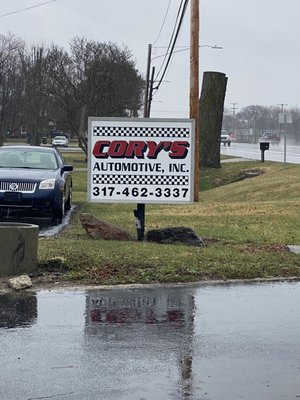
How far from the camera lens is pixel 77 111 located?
1944 inches

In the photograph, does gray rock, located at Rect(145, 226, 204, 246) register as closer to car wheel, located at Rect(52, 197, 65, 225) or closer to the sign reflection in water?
the sign reflection in water

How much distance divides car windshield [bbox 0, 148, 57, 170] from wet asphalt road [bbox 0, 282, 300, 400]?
21.4 feet

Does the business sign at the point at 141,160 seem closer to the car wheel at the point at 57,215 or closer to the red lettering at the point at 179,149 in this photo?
the red lettering at the point at 179,149

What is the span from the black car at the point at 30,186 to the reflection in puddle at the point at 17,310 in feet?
17.2

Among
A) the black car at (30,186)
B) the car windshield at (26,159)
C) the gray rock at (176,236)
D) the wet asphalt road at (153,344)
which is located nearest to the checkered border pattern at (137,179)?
the gray rock at (176,236)

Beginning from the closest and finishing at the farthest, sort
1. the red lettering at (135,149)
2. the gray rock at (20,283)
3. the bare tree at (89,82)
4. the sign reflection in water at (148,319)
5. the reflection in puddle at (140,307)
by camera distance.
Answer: the sign reflection in water at (148,319), the reflection in puddle at (140,307), the gray rock at (20,283), the red lettering at (135,149), the bare tree at (89,82)

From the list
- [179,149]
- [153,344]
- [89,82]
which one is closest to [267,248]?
[179,149]

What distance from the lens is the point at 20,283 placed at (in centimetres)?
756

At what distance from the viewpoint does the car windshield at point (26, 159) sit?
44.5ft

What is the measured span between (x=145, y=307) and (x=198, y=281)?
4.33 feet

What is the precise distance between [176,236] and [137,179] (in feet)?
3.30

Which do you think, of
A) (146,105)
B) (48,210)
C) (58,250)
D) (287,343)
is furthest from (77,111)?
(287,343)

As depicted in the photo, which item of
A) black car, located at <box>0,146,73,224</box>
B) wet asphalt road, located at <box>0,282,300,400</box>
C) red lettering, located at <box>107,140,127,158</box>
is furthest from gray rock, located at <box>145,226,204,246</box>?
black car, located at <box>0,146,73,224</box>

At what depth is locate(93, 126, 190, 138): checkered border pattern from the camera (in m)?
10.4
